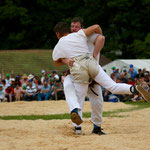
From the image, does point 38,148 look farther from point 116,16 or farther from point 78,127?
point 116,16

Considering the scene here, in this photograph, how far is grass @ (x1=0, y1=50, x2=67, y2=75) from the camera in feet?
71.9

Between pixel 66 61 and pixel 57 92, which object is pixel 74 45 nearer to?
pixel 66 61

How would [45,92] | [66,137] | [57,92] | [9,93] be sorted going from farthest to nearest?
[57,92], [45,92], [9,93], [66,137]

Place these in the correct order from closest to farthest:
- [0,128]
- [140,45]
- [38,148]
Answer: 1. [38,148]
2. [0,128]
3. [140,45]

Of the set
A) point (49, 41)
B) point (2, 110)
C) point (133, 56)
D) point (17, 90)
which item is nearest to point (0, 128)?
point (2, 110)

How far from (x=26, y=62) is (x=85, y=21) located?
9.84 m

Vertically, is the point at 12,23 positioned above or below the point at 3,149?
above

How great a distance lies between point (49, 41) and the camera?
114ft

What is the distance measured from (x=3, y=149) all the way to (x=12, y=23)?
31.5m

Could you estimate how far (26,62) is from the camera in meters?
23.6

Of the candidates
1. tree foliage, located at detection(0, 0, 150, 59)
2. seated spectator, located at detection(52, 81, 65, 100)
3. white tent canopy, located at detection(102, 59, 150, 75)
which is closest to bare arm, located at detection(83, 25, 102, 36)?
seated spectator, located at detection(52, 81, 65, 100)

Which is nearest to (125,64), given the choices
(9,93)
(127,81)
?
(127,81)

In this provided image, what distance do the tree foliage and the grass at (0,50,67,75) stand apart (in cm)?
617

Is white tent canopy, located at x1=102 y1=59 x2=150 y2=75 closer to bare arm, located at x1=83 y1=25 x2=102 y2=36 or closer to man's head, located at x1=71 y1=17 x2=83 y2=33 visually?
man's head, located at x1=71 y1=17 x2=83 y2=33
